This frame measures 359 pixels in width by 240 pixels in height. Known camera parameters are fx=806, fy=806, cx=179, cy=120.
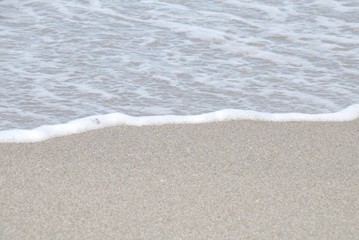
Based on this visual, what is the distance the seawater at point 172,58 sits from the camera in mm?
4934

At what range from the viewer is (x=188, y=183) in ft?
12.6

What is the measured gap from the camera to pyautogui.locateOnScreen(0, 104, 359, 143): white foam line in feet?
14.5

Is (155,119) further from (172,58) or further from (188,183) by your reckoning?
(172,58)

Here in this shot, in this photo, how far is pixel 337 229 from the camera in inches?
135

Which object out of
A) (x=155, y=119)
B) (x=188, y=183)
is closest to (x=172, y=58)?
(x=155, y=119)

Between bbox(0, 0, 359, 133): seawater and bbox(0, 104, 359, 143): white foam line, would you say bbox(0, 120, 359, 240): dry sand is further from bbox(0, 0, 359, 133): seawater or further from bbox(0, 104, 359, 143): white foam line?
bbox(0, 0, 359, 133): seawater

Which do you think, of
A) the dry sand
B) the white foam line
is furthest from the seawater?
the dry sand

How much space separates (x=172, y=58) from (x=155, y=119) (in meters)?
1.12

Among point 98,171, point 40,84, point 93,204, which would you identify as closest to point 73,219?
point 93,204

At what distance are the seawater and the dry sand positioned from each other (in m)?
0.40

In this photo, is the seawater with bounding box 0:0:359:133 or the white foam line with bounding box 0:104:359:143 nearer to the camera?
the white foam line with bounding box 0:104:359:143

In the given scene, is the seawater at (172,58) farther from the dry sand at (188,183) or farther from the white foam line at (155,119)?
the dry sand at (188,183)

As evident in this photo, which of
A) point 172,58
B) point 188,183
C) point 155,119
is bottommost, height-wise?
point 172,58

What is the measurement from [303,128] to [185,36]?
182 centimetres
